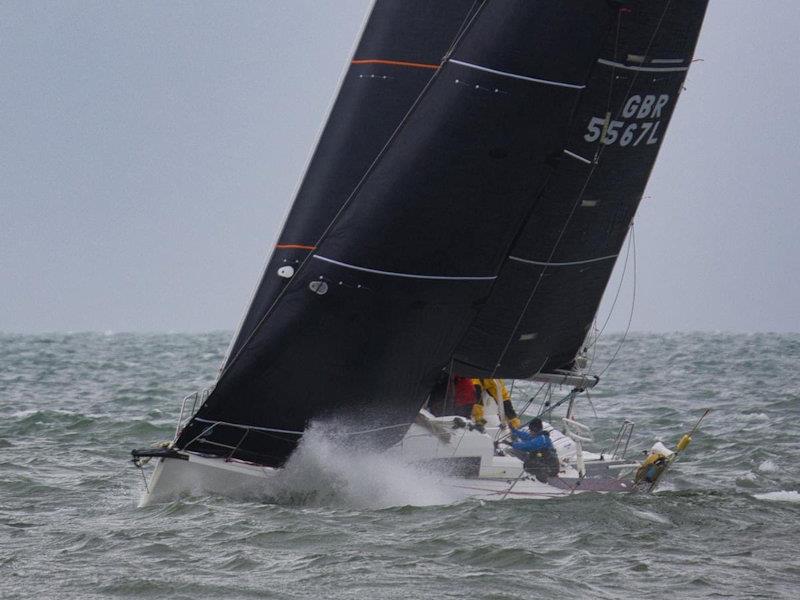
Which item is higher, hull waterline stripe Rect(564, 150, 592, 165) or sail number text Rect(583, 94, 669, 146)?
sail number text Rect(583, 94, 669, 146)

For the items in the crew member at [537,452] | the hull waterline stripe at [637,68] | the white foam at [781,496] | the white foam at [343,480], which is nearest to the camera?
the white foam at [343,480]

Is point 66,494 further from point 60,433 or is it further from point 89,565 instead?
point 60,433

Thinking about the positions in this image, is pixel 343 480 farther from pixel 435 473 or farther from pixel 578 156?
A: pixel 578 156

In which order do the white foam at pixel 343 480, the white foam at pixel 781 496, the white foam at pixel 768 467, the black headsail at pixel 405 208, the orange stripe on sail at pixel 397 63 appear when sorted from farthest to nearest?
1. the white foam at pixel 768 467
2. the white foam at pixel 781 496
3. the white foam at pixel 343 480
4. the orange stripe on sail at pixel 397 63
5. the black headsail at pixel 405 208

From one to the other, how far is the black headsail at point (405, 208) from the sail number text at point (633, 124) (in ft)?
1.29

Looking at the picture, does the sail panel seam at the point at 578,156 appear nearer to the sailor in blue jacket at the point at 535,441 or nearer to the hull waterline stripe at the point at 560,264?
the hull waterline stripe at the point at 560,264

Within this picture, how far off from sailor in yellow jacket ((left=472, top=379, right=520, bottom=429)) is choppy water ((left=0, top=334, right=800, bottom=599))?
153 centimetres

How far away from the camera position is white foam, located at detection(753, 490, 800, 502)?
11.8 metres

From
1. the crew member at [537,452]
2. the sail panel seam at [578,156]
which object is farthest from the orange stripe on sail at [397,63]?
the crew member at [537,452]

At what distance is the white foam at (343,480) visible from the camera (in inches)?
416

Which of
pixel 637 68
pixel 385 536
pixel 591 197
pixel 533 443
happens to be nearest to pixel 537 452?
pixel 533 443

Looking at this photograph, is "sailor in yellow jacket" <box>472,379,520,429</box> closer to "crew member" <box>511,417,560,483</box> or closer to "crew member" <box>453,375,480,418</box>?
"crew member" <box>453,375,480,418</box>

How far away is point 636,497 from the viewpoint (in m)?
11.7

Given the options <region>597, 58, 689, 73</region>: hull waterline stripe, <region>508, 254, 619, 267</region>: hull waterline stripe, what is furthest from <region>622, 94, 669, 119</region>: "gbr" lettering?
<region>508, 254, 619, 267</region>: hull waterline stripe
